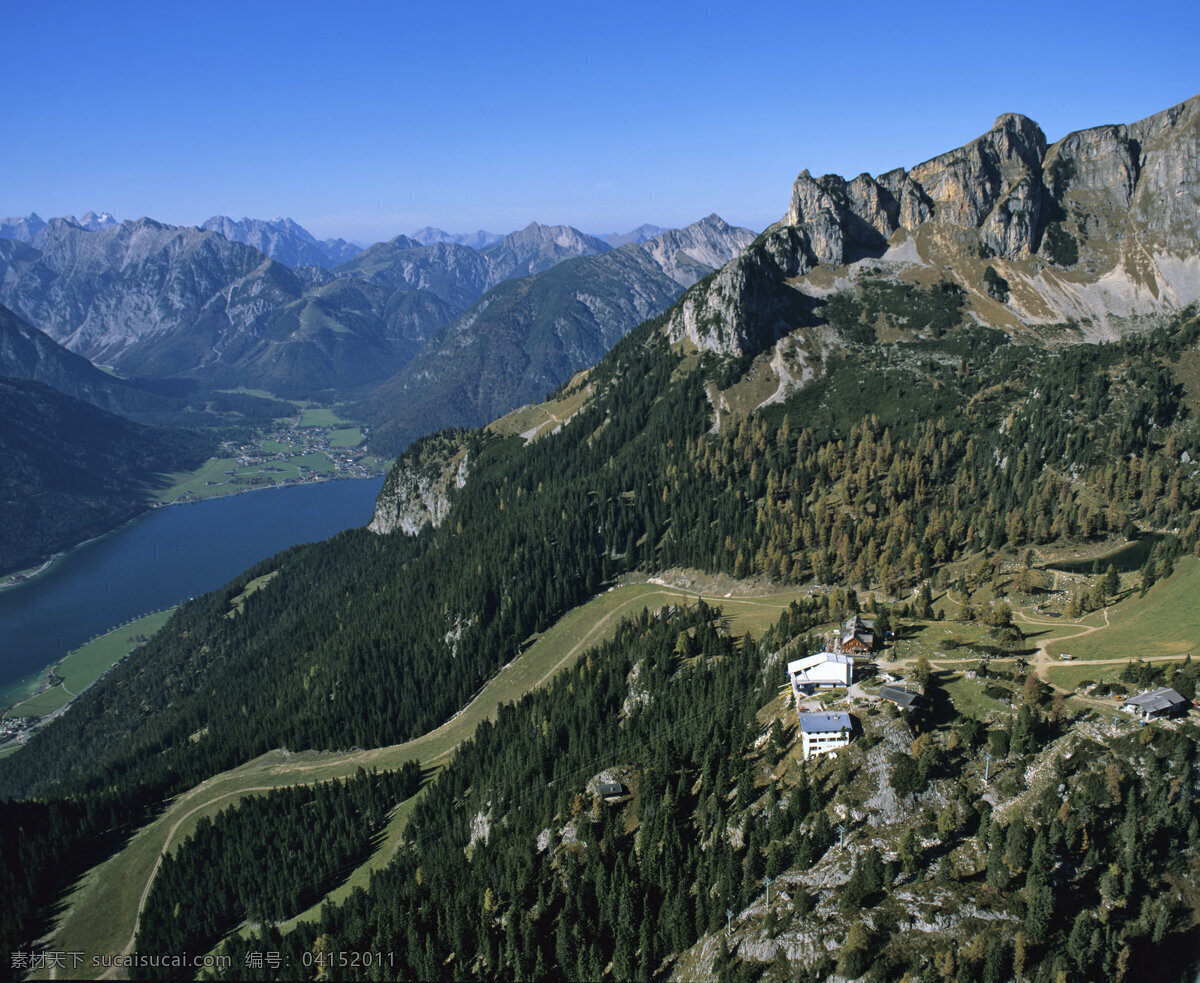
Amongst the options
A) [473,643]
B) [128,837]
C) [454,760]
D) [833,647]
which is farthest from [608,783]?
[128,837]

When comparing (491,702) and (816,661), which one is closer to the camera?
(816,661)

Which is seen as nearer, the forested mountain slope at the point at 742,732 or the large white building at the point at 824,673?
the forested mountain slope at the point at 742,732

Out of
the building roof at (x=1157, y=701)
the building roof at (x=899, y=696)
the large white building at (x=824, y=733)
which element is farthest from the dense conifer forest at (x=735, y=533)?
the building roof at (x=1157, y=701)

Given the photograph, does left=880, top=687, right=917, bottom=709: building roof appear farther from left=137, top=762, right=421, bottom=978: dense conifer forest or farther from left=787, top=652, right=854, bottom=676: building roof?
left=137, top=762, right=421, bottom=978: dense conifer forest

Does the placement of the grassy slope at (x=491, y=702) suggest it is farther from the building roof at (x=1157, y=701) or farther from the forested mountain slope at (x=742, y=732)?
the building roof at (x=1157, y=701)

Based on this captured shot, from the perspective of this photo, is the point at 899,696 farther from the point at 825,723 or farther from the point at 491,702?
the point at 491,702

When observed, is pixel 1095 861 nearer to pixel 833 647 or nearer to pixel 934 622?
pixel 833 647

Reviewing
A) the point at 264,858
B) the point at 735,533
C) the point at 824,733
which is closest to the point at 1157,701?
the point at 824,733

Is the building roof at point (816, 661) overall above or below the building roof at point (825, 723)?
above
